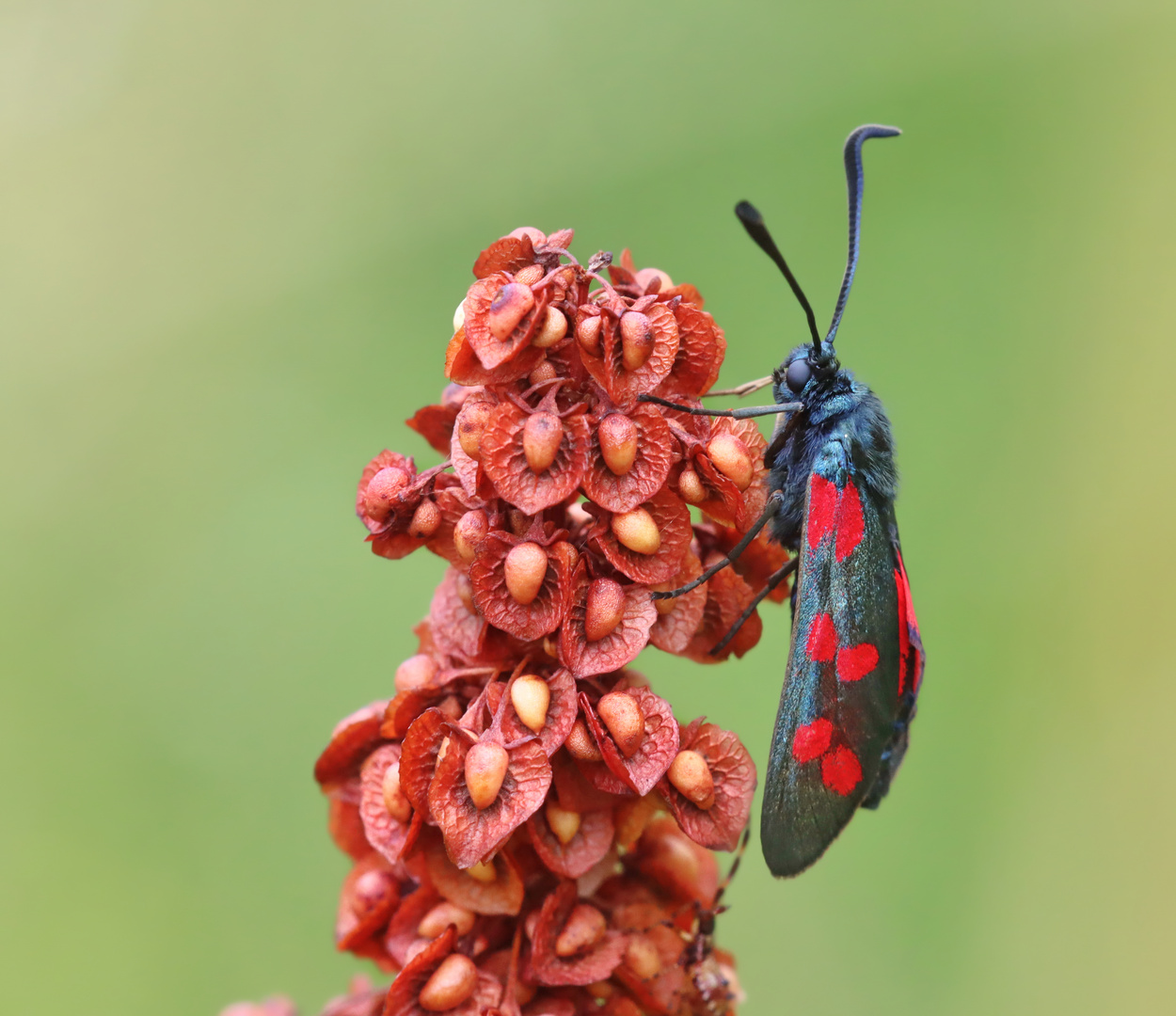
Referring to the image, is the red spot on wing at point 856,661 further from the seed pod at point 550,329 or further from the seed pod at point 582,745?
the seed pod at point 550,329

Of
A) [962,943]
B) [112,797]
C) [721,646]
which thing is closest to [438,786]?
[721,646]

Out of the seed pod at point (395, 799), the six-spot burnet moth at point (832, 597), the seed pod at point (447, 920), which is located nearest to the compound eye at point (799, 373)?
the six-spot burnet moth at point (832, 597)

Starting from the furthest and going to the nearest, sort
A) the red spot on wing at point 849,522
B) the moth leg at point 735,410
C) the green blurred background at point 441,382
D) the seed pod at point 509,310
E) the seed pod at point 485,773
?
1. the green blurred background at point 441,382
2. the red spot on wing at point 849,522
3. the moth leg at point 735,410
4. the seed pod at point 509,310
5. the seed pod at point 485,773

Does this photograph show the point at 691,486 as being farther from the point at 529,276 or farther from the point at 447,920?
the point at 447,920

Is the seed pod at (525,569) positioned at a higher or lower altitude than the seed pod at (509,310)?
lower

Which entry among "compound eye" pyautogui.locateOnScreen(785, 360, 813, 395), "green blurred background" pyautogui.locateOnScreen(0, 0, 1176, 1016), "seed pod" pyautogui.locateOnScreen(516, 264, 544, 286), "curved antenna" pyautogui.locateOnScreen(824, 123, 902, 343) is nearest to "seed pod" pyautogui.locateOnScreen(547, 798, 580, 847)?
"seed pod" pyautogui.locateOnScreen(516, 264, 544, 286)

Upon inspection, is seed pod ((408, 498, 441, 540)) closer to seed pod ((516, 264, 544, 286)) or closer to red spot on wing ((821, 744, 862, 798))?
seed pod ((516, 264, 544, 286))

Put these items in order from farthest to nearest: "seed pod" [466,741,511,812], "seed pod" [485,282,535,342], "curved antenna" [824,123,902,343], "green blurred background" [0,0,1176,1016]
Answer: "green blurred background" [0,0,1176,1016] → "curved antenna" [824,123,902,343] → "seed pod" [485,282,535,342] → "seed pod" [466,741,511,812]
